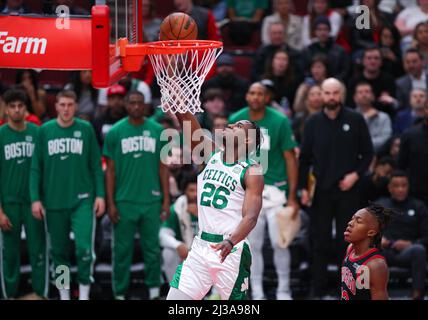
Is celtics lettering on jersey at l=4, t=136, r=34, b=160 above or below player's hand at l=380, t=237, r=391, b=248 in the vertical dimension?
above

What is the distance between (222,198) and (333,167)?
2763 millimetres

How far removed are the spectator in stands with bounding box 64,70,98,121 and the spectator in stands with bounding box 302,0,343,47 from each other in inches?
122

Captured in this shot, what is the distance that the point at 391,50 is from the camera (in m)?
12.8

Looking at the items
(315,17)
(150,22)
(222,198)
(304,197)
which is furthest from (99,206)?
(315,17)

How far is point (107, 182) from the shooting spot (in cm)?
1041

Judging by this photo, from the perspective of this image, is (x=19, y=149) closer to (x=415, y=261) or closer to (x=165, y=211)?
(x=165, y=211)

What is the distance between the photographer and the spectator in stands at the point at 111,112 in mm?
11445

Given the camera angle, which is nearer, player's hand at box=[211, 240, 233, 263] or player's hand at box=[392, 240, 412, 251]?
player's hand at box=[211, 240, 233, 263]

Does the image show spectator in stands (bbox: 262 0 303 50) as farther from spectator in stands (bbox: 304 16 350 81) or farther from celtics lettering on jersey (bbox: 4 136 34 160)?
celtics lettering on jersey (bbox: 4 136 34 160)

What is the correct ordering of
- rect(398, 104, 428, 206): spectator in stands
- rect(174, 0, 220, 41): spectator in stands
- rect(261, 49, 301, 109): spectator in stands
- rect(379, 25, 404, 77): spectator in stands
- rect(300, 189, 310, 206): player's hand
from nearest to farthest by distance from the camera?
rect(300, 189, 310, 206): player's hand → rect(398, 104, 428, 206): spectator in stands → rect(261, 49, 301, 109): spectator in stands → rect(174, 0, 220, 41): spectator in stands → rect(379, 25, 404, 77): spectator in stands

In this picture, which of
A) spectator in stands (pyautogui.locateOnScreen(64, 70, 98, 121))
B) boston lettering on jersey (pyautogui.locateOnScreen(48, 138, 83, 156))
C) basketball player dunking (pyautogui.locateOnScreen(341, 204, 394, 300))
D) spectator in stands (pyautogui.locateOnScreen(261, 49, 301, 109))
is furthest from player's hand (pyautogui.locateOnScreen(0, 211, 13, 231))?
basketball player dunking (pyautogui.locateOnScreen(341, 204, 394, 300))

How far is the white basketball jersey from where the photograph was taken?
783 centimetres

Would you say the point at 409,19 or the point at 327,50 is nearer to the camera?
the point at 327,50

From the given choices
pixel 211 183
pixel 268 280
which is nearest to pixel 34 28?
pixel 211 183
